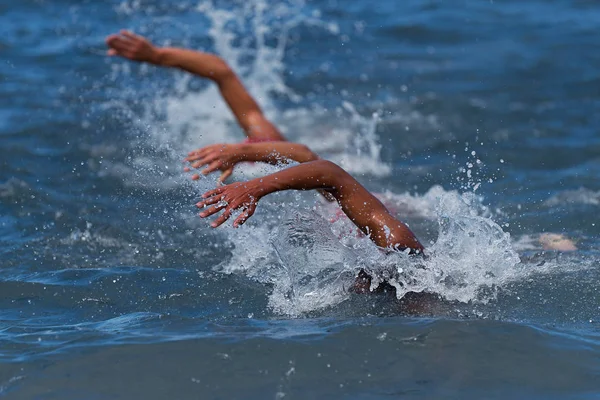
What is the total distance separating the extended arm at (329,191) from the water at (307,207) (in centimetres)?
12

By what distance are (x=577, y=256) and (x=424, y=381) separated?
1972 mm

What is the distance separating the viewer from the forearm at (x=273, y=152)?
4.81 meters

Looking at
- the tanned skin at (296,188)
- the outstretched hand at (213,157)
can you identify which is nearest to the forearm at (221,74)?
A: the tanned skin at (296,188)

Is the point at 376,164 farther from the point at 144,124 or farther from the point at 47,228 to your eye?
the point at 47,228

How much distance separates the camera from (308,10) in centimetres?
1057

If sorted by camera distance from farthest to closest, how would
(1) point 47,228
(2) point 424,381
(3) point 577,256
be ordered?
1. (1) point 47,228
2. (3) point 577,256
3. (2) point 424,381

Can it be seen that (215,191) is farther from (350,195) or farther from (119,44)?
(119,44)

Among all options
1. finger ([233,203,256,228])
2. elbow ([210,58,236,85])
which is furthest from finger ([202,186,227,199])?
elbow ([210,58,236,85])

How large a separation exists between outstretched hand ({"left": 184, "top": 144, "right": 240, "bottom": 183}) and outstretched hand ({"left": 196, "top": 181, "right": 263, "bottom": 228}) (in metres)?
0.34

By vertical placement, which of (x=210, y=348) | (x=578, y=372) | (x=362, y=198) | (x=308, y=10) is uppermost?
(x=308, y=10)

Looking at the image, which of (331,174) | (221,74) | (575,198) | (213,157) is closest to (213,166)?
(213,157)

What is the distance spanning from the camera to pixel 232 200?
4117 mm

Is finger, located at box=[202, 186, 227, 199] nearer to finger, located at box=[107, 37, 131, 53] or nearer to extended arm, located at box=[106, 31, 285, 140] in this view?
extended arm, located at box=[106, 31, 285, 140]

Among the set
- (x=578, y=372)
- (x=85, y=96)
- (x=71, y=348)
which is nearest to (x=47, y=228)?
(x=71, y=348)
